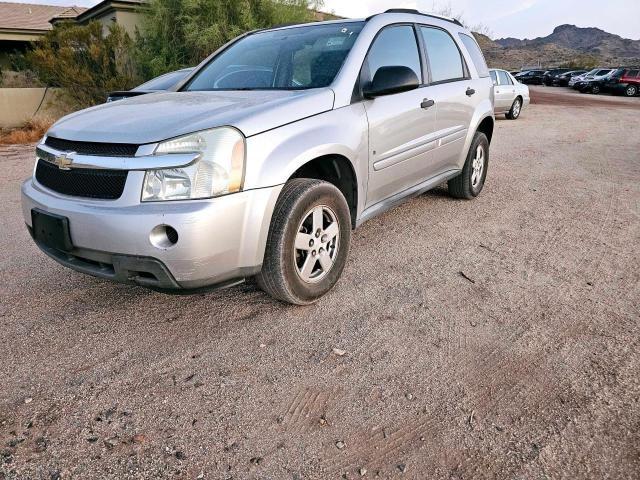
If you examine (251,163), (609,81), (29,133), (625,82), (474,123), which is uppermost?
(251,163)

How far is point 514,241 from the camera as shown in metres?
4.26

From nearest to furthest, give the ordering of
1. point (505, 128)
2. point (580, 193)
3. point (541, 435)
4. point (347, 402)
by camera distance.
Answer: point (541, 435) < point (347, 402) < point (580, 193) < point (505, 128)

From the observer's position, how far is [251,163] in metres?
2.55

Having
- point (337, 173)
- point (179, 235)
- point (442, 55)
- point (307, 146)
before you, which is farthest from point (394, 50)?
point (179, 235)

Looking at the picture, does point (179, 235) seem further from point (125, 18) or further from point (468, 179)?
point (125, 18)

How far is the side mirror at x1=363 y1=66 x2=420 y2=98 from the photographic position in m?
3.24

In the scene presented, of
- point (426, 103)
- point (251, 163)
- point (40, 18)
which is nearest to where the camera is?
point (251, 163)

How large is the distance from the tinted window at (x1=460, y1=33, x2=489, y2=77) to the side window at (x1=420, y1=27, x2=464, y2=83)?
32 centimetres

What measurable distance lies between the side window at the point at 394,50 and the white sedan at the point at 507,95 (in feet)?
37.1

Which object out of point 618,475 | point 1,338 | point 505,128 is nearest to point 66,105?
point 505,128

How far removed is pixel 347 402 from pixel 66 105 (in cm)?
1439

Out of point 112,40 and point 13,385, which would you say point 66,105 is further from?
point 13,385

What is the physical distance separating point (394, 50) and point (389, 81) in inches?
27.9

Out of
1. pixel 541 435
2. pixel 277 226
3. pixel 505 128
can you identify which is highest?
pixel 277 226
